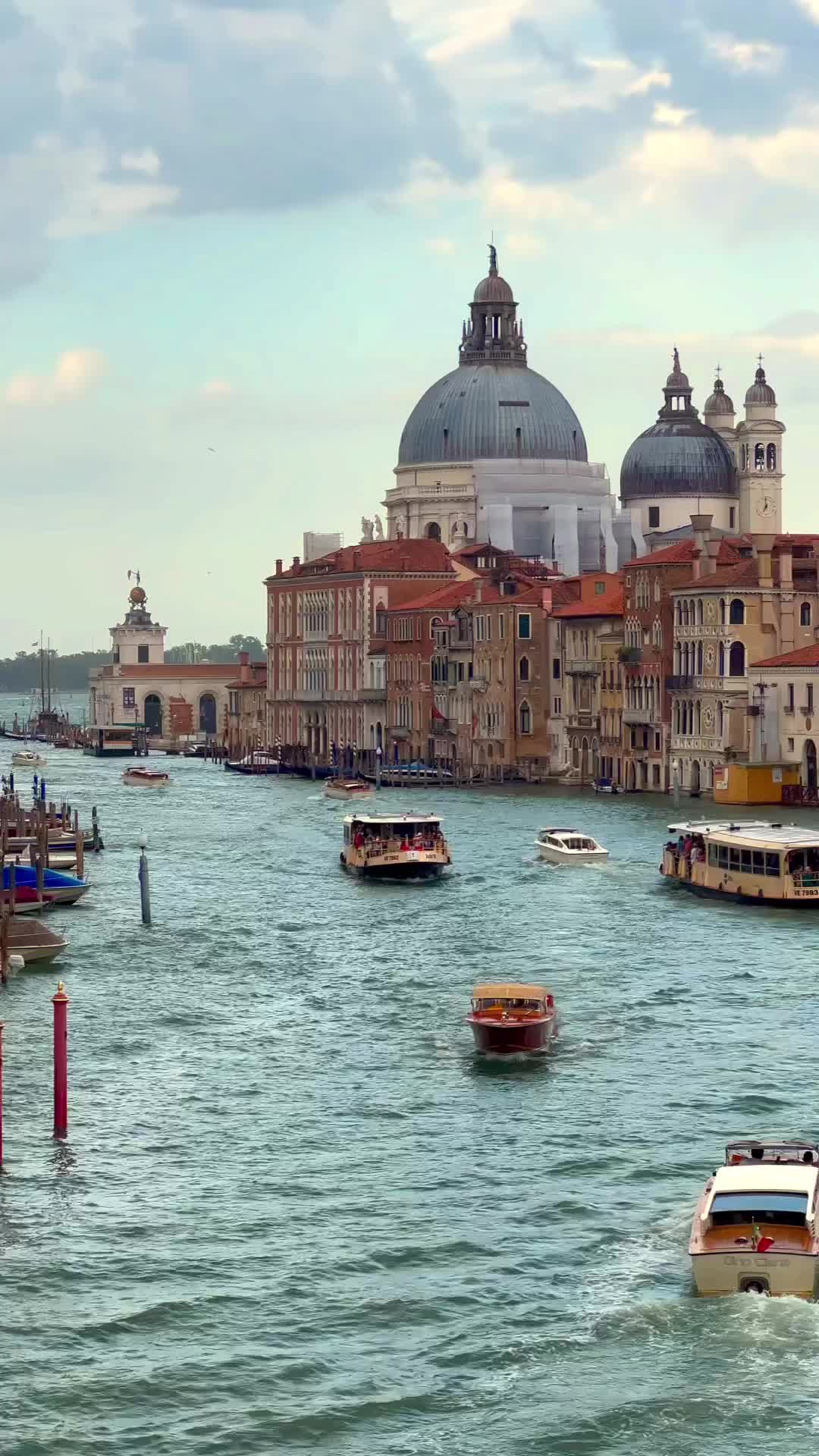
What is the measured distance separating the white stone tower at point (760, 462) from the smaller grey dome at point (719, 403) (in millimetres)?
3541

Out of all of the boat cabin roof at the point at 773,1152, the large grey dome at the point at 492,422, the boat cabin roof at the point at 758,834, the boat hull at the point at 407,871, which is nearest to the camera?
the boat cabin roof at the point at 773,1152

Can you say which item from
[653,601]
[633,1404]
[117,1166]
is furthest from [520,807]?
[633,1404]

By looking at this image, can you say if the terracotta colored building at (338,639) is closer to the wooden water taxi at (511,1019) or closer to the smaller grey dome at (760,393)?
the smaller grey dome at (760,393)

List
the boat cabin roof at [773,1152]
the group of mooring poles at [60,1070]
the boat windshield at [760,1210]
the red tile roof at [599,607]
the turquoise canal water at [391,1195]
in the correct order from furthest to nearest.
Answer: the red tile roof at [599,607], the group of mooring poles at [60,1070], the boat cabin roof at [773,1152], the boat windshield at [760,1210], the turquoise canal water at [391,1195]

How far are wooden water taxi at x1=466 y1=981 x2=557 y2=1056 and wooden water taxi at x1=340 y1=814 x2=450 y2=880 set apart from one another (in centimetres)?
2597

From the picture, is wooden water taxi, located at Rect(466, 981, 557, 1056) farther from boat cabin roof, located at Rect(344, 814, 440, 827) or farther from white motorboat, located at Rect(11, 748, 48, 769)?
white motorboat, located at Rect(11, 748, 48, 769)

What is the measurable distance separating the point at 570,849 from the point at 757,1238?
41579 millimetres

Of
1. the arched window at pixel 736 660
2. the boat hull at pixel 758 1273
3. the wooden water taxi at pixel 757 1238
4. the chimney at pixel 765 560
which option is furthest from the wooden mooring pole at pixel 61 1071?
the chimney at pixel 765 560

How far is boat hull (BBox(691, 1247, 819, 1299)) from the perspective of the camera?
27344mm

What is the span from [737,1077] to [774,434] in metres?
118

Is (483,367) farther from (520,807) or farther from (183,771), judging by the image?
(520,807)

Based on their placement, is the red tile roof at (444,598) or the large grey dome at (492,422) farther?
the large grey dome at (492,422)

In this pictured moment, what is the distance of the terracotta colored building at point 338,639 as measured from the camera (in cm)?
13738

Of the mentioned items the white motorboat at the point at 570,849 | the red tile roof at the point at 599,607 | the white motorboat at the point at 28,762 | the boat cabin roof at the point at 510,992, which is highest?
the red tile roof at the point at 599,607
